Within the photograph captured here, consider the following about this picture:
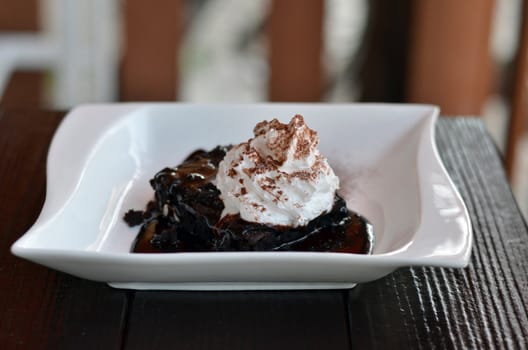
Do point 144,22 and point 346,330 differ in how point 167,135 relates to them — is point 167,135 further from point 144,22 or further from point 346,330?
point 144,22

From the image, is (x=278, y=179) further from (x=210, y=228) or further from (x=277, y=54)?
(x=277, y=54)

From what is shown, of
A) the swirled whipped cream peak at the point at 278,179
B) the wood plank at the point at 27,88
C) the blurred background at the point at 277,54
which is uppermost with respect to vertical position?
the swirled whipped cream peak at the point at 278,179

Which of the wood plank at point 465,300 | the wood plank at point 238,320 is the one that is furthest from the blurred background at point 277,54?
the wood plank at point 238,320

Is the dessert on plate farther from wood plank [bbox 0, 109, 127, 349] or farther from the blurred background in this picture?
the blurred background

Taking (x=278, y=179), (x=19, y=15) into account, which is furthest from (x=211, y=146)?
(x=19, y=15)

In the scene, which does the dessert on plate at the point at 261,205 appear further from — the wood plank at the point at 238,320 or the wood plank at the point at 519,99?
the wood plank at the point at 519,99

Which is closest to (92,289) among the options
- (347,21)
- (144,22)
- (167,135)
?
(167,135)
